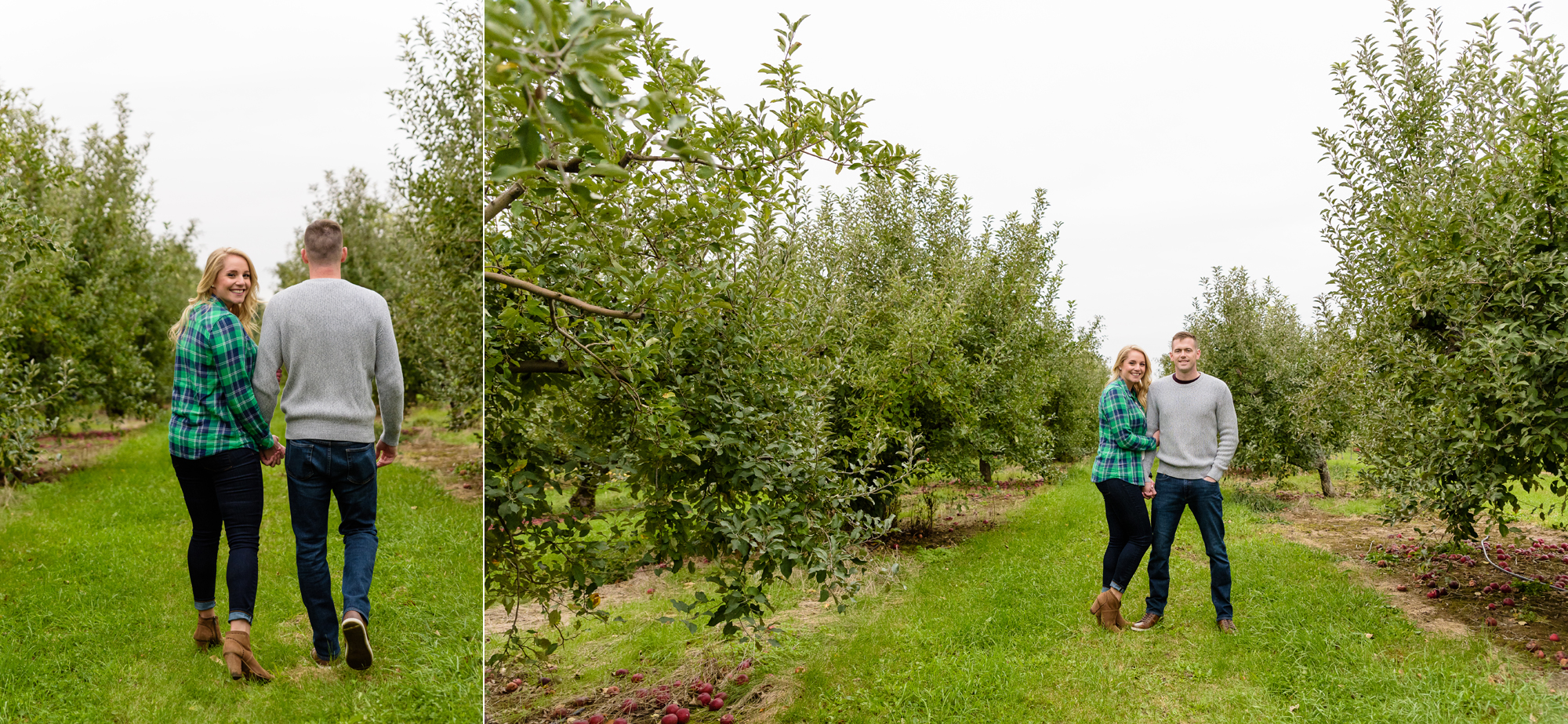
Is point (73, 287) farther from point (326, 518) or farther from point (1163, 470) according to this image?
point (1163, 470)

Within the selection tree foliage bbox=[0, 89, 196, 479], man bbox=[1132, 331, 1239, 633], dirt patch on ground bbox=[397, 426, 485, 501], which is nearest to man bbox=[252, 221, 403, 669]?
dirt patch on ground bbox=[397, 426, 485, 501]

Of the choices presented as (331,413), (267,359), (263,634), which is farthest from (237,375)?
(263,634)

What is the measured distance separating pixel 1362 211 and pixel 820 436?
616 centimetres

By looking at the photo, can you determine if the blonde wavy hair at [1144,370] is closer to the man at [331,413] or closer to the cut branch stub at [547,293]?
the cut branch stub at [547,293]

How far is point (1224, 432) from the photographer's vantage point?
552cm

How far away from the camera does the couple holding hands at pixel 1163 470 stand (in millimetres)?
5504

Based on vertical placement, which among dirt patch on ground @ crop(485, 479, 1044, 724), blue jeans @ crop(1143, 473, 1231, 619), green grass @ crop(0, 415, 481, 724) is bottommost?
dirt patch on ground @ crop(485, 479, 1044, 724)

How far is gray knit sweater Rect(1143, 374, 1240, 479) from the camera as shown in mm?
5484

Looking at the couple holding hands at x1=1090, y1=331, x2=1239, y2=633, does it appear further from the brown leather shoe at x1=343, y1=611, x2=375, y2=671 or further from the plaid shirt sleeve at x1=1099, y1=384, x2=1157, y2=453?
the brown leather shoe at x1=343, y1=611, x2=375, y2=671

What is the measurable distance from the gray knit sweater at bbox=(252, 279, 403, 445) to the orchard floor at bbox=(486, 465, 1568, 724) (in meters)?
2.58

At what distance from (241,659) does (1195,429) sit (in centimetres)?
542

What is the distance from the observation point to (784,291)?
3645mm

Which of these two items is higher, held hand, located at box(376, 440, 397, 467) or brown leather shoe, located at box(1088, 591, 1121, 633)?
held hand, located at box(376, 440, 397, 467)

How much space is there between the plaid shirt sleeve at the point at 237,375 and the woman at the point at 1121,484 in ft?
16.8
